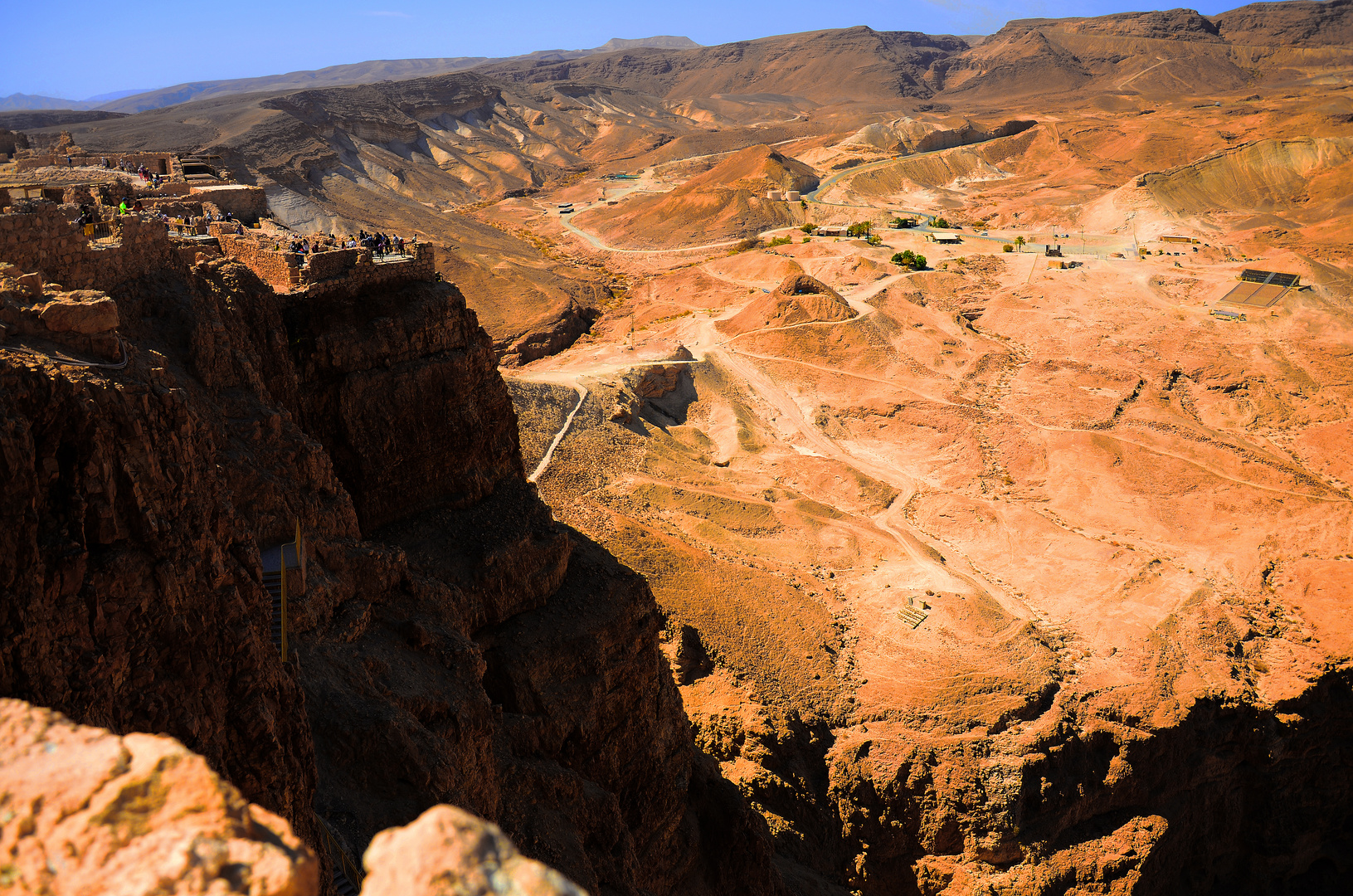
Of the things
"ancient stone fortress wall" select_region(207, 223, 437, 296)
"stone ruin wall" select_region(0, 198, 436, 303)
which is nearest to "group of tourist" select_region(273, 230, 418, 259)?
"ancient stone fortress wall" select_region(207, 223, 437, 296)

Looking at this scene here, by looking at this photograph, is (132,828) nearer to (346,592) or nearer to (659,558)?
(346,592)

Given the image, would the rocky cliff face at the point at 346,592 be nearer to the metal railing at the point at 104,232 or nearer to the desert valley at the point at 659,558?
the desert valley at the point at 659,558

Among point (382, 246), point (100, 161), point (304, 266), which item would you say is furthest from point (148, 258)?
point (100, 161)

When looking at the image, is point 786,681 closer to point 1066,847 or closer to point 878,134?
point 1066,847

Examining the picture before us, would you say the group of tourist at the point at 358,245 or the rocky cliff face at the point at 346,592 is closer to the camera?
the rocky cliff face at the point at 346,592

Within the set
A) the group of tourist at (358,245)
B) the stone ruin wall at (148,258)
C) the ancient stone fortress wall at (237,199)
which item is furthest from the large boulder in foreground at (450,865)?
the ancient stone fortress wall at (237,199)

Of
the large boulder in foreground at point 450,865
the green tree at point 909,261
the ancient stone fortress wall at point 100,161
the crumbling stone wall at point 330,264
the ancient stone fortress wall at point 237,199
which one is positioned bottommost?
the large boulder in foreground at point 450,865
